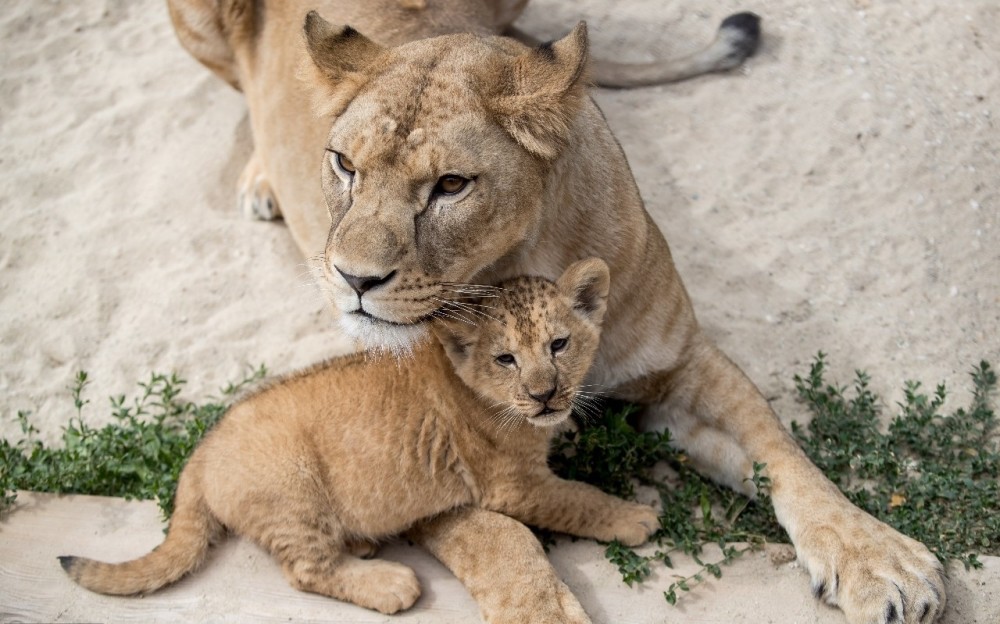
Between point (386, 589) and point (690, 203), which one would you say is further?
point (690, 203)

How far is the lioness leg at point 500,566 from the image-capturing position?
3166 millimetres

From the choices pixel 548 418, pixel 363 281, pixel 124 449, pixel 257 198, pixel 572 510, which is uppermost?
pixel 363 281

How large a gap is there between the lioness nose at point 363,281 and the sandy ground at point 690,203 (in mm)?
1634

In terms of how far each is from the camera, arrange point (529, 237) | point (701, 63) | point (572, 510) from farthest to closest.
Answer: point (701, 63) < point (572, 510) < point (529, 237)

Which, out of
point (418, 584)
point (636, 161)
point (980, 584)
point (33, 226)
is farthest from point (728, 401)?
point (33, 226)

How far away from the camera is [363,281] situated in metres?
2.86

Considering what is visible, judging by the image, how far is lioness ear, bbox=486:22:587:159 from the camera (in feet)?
9.99

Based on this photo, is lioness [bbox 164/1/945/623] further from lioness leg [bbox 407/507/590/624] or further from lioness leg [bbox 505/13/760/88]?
lioness leg [bbox 505/13/760/88]

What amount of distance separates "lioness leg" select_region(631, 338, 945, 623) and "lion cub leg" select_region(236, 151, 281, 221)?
81.8 inches

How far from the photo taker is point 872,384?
4.21 meters

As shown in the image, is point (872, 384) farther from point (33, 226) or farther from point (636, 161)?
point (33, 226)

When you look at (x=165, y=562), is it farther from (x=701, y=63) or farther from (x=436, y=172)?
(x=701, y=63)

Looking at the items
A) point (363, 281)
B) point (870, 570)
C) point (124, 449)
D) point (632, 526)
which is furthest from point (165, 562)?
point (870, 570)

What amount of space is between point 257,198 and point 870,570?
3.17 metres
